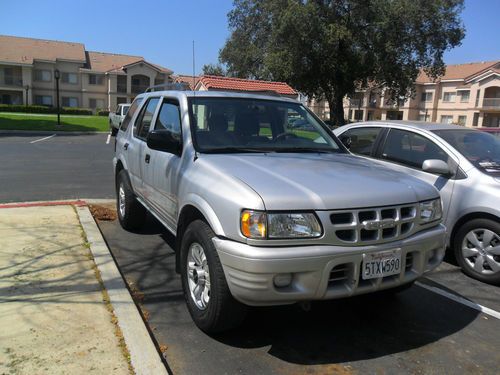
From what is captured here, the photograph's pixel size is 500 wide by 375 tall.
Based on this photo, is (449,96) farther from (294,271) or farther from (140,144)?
(294,271)

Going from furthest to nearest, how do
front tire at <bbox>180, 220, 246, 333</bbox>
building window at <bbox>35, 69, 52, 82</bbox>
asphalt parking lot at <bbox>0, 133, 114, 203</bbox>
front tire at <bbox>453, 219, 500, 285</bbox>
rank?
building window at <bbox>35, 69, 52, 82</bbox> < asphalt parking lot at <bbox>0, 133, 114, 203</bbox> < front tire at <bbox>453, 219, 500, 285</bbox> < front tire at <bbox>180, 220, 246, 333</bbox>

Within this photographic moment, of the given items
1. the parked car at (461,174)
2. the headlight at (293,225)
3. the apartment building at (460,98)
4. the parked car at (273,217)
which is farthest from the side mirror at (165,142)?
the apartment building at (460,98)

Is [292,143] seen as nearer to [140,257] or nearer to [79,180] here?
[140,257]

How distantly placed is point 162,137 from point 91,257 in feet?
5.82

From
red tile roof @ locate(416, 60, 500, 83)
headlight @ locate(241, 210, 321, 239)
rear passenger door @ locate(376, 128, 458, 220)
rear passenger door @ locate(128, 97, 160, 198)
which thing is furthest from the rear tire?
red tile roof @ locate(416, 60, 500, 83)

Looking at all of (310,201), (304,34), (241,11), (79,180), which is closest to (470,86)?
(241,11)

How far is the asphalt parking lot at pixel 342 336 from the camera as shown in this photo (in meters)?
3.11

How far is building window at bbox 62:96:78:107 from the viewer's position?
5879cm

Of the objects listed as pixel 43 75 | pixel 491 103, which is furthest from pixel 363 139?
pixel 491 103

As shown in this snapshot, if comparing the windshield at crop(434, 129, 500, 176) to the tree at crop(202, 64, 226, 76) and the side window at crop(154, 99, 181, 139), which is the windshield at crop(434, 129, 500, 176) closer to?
the side window at crop(154, 99, 181, 139)

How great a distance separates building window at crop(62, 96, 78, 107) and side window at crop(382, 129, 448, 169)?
196ft

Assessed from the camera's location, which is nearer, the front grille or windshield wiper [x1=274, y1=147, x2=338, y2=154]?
the front grille

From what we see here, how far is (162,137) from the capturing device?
12.7 ft

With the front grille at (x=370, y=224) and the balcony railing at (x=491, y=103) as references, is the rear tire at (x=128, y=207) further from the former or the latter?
the balcony railing at (x=491, y=103)
